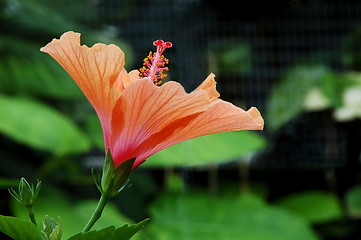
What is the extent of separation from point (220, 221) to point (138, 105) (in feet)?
3.94

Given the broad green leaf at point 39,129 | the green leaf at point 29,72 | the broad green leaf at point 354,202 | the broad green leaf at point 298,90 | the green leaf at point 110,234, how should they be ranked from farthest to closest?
the broad green leaf at point 298,90, the broad green leaf at point 354,202, the green leaf at point 29,72, the broad green leaf at point 39,129, the green leaf at point 110,234

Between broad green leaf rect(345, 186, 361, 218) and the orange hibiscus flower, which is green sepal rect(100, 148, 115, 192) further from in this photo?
broad green leaf rect(345, 186, 361, 218)

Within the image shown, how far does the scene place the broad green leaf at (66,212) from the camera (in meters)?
1.05

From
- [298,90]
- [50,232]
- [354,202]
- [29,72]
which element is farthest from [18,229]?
[298,90]

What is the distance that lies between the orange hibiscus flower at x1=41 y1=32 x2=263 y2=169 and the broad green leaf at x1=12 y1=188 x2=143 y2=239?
0.76 meters

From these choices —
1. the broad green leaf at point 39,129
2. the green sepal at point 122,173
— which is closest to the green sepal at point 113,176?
the green sepal at point 122,173

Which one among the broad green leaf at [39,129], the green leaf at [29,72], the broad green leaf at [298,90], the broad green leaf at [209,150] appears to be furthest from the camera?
the broad green leaf at [298,90]

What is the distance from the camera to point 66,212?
120cm

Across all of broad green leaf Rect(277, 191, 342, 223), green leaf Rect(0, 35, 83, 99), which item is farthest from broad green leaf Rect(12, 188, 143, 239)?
broad green leaf Rect(277, 191, 342, 223)

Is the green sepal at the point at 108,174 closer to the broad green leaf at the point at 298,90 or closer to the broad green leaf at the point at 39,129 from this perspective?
the broad green leaf at the point at 39,129

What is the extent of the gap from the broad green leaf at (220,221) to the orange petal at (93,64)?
1.04 meters

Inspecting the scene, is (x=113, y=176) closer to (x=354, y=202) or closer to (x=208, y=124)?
(x=208, y=124)

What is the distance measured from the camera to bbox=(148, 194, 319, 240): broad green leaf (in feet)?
4.28

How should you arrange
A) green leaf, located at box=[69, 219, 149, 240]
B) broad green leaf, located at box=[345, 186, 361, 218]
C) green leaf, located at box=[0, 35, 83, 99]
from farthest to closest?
broad green leaf, located at box=[345, 186, 361, 218] → green leaf, located at box=[0, 35, 83, 99] → green leaf, located at box=[69, 219, 149, 240]
